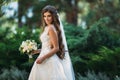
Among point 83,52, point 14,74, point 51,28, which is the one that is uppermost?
point 51,28

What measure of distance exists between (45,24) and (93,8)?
1592 centimetres

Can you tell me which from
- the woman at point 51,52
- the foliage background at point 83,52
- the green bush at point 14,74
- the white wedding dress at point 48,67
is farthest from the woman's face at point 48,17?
the green bush at point 14,74

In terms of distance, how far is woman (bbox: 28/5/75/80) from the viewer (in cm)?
740

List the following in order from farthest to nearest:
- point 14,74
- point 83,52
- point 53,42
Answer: point 83,52, point 14,74, point 53,42

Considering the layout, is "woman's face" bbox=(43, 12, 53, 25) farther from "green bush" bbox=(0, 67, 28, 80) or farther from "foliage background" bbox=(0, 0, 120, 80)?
"green bush" bbox=(0, 67, 28, 80)

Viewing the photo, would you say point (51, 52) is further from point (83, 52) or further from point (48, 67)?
point (83, 52)

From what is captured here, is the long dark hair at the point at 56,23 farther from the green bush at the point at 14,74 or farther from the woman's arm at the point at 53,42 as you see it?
the green bush at the point at 14,74

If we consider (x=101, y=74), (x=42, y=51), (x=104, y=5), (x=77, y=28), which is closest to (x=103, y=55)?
(x=101, y=74)

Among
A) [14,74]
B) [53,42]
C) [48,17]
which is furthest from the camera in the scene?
[14,74]

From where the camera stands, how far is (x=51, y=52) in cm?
737

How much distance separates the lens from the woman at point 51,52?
24.3 feet

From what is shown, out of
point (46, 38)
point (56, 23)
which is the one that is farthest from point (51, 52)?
point (56, 23)

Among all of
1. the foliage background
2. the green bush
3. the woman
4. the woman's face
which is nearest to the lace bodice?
the woman

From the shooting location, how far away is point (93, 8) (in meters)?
23.3
